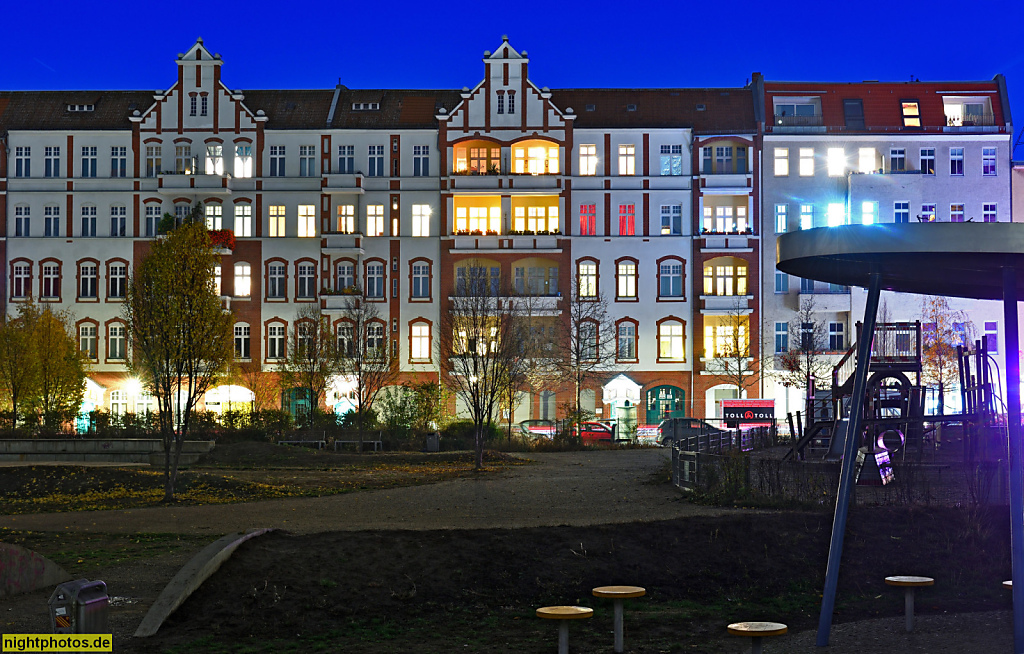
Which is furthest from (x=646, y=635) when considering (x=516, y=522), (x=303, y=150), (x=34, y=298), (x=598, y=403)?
(x=34, y=298)

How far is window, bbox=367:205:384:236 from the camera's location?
199 feet

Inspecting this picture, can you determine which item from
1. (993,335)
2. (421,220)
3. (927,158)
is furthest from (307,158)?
(993,335)

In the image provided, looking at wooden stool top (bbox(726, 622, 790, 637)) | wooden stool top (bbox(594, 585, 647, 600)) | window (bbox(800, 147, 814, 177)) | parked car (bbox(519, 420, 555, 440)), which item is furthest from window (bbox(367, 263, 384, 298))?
Answer: wooden stool top (bbox(726, 622, 790, 637))

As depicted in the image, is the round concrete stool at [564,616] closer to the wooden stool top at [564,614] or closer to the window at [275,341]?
the wooden stool top at [564,614]

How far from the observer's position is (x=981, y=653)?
979 cm

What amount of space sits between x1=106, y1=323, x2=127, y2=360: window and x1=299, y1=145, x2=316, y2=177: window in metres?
13.1

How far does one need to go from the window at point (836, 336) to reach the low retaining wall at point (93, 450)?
35000 mm

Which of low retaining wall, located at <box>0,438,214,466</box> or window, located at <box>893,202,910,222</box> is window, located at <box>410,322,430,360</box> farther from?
window, located at <box>893,202,910,222</box>

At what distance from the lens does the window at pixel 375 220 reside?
60781 millimetres

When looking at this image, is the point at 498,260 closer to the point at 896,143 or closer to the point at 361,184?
the point at 361,184

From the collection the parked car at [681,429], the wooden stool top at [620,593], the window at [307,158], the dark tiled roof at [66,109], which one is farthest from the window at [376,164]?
the wooden stool top at [620,593]

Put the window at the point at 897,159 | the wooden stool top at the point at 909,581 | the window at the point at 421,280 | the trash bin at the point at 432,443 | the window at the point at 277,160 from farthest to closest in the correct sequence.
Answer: the window at the point at 277,160 < the window at the point at 421,280 < the window at the point at 897,159 < the trash bin at the point at 432,443 < the wooden stool top at the point at 909,581

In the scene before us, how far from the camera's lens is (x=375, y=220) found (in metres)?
60.9

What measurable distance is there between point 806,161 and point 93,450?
131ft
